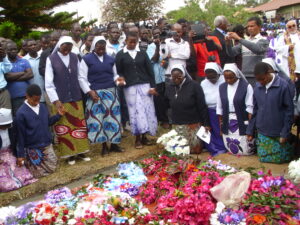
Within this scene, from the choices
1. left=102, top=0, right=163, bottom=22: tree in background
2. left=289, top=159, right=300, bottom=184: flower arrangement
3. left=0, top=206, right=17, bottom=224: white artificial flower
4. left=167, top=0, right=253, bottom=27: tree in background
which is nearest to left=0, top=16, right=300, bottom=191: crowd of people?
left=0, top=206, right=17, bottom=224: white artificial flower

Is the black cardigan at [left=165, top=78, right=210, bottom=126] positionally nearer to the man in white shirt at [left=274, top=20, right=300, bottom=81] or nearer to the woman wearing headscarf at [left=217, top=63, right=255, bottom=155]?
the woman wearing headscarf at [left=217, top=63, right=255, bottom=155]

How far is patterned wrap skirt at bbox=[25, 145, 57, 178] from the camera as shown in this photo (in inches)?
233

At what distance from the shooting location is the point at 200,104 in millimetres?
6527

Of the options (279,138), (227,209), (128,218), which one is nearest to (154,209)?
(128,218)

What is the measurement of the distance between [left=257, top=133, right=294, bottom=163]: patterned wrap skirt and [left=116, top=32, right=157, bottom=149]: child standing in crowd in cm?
205

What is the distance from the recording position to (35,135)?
19.2 feet

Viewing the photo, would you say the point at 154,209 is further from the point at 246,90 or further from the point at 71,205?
the point at 246,90

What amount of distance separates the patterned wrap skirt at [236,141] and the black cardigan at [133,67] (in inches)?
66.3

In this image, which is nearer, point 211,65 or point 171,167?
point 171,167

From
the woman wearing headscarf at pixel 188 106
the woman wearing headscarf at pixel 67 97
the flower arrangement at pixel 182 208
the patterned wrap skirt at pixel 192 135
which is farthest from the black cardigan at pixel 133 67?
the flower arrangement at pixel 182 208

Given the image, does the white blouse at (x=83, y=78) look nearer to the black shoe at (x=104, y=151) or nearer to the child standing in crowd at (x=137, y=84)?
the child standing in crowd at (x=137, y=84)

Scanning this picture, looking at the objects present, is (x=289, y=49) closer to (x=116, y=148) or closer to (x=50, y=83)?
(x=116, y=148)

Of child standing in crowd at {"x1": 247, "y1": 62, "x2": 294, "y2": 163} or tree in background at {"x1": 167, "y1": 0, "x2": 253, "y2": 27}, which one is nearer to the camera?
child standing in crowd at {"x1": 247, "y1": 62, "x2": 294, "y2": 163}

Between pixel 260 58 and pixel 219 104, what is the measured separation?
98 cm
